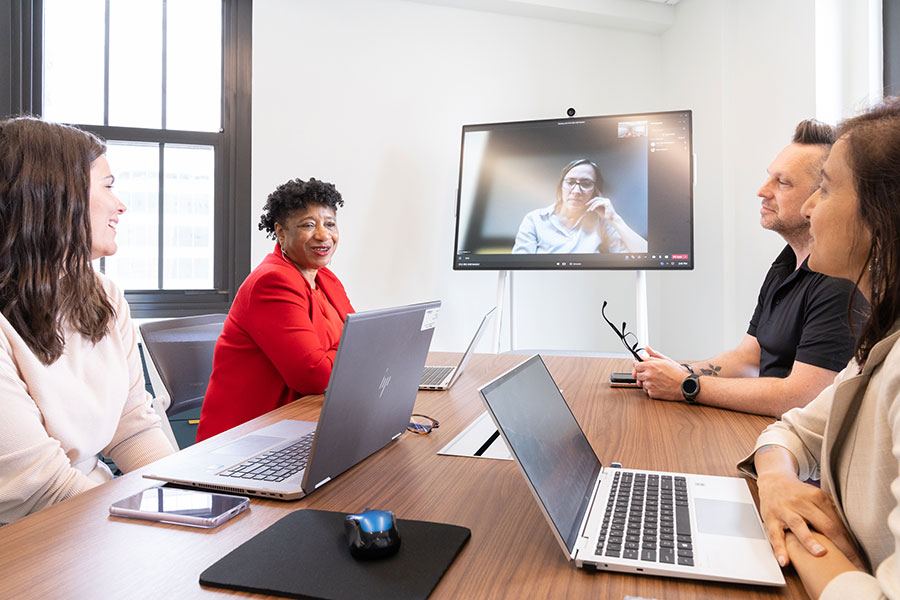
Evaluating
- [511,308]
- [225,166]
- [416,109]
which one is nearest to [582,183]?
[511,308]

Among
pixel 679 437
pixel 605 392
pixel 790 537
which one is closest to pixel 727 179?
pixel 605 392

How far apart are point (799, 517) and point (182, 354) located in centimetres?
172

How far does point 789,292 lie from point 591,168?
4.99ft

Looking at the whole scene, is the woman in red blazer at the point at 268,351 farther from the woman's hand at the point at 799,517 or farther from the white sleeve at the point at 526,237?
the white sleeve at the point at 526,237

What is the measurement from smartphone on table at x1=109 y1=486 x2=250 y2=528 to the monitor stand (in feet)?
7.63

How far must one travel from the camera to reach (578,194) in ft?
10.2

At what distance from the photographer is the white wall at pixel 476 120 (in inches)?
132

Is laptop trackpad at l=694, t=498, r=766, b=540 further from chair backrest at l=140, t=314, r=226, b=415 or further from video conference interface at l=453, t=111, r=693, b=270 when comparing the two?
video conference interface at l=453, t=111, r=693, b=270

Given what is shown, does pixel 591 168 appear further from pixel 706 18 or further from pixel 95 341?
pixel 95 341

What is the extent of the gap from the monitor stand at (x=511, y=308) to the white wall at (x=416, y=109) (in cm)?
18

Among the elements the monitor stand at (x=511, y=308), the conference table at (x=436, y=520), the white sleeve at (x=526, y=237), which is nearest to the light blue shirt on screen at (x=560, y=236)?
the white sleeve at (x=526, y=237)

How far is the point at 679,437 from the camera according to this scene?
1.25 meters

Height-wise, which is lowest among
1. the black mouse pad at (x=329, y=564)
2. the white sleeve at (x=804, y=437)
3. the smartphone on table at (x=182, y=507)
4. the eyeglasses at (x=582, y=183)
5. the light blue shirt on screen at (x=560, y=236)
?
the black mouse pad at (x=329, y=564)

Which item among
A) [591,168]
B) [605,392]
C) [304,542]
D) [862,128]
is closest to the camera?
[304,542]
